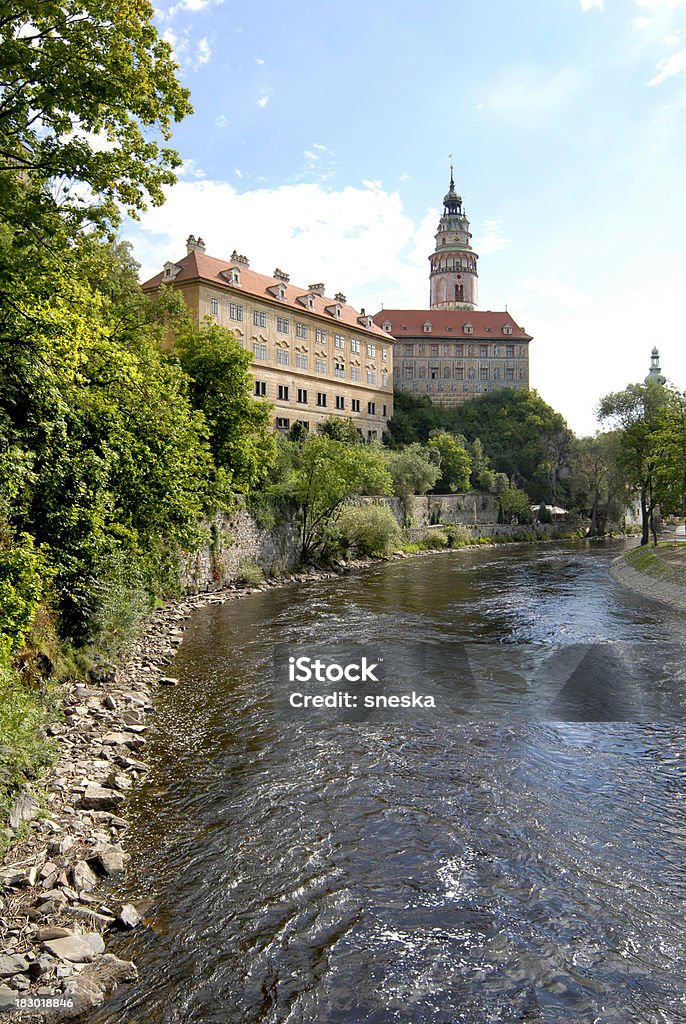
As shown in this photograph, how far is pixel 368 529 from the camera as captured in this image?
117 ft

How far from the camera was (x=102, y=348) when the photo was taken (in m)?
13.7

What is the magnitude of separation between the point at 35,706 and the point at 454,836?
19.0 feet

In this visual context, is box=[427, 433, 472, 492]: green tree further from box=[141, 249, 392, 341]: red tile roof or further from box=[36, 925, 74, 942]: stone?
box=[36, 925, 74, 942]: stone

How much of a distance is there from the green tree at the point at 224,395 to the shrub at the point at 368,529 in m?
10.3

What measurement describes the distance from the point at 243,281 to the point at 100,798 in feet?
156

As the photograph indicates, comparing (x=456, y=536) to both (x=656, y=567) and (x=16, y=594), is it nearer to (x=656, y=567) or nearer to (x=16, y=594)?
(x=656, y=567)

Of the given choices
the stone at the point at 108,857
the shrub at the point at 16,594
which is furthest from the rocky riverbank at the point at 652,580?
the shrub at the point at 16,594

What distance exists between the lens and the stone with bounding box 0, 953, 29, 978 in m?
4.93

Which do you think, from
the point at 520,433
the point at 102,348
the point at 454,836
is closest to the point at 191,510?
the point at 102,348

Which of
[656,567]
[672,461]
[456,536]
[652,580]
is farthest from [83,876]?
[456,536]

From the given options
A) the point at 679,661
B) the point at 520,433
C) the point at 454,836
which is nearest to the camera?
the point at 454,836

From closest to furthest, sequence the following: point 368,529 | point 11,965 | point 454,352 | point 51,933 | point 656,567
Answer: point 11,965 → point 51,933 → point 656,567 → point 368,529 → point 454,352

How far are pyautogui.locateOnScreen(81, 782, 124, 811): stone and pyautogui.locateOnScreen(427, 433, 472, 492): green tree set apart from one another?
51.6m

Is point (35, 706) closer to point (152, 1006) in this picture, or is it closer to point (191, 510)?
point (152, 1006)
